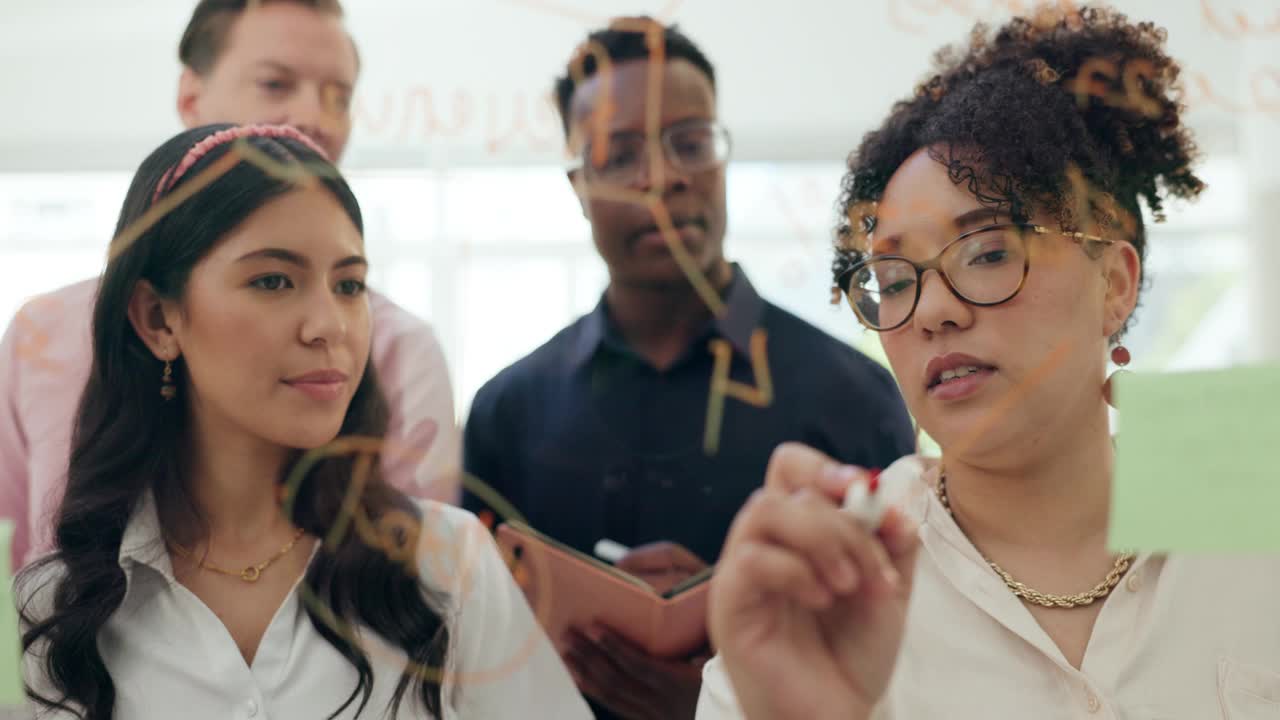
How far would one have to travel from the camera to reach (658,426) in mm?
965

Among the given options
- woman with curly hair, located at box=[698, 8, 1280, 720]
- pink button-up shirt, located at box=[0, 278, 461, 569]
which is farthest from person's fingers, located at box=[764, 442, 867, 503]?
pink button-up shirt, located at box=[0, 278, 461, 569]

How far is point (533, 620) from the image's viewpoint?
2.93 ft

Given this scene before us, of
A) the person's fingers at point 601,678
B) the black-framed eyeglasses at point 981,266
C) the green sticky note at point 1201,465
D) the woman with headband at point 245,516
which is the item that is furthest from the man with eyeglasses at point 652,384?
the green sticky note at point 1201,465

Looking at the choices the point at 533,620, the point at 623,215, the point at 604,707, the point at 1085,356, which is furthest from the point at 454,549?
the point at 1085,356

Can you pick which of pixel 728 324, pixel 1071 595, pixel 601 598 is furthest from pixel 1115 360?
pixel 601 598

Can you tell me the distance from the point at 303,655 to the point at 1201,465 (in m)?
0.61

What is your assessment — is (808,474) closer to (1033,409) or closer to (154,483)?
(1033,409)

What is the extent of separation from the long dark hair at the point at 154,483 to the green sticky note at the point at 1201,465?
51 centimetres

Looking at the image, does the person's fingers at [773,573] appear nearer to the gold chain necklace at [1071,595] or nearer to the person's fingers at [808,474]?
the person's fingers at [808,474]

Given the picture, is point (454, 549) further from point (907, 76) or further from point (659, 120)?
point (907, 76)

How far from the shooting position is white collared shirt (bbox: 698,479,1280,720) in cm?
72

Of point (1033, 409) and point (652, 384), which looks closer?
point (1033, 409)

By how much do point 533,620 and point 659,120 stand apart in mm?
424

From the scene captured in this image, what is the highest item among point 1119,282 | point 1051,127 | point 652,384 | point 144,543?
point 1051,127
